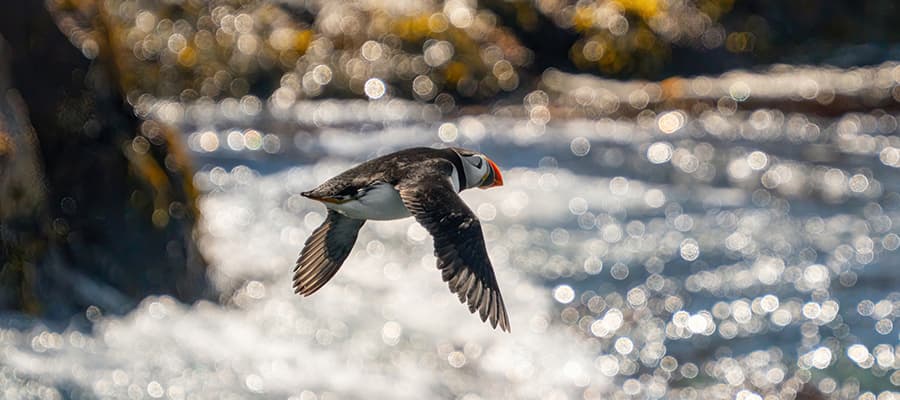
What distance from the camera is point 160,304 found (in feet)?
28.1

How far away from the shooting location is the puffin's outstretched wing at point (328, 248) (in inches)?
200

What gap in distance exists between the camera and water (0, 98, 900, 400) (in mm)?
8125

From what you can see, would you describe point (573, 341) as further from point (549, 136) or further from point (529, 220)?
point (549, 136)

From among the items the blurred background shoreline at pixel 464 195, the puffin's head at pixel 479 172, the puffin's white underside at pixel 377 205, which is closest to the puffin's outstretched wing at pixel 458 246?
the puffin's white underside at pixel 377 205

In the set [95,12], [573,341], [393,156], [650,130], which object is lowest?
[650,130]

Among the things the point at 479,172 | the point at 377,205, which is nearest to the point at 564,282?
the point at 479,172

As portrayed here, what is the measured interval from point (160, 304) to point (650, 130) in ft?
24.5

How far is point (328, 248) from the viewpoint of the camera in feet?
16.9

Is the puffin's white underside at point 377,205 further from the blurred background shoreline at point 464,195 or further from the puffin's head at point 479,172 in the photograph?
the blurred background shoreline at point 464,195

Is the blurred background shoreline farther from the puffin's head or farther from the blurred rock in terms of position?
the puffin's head

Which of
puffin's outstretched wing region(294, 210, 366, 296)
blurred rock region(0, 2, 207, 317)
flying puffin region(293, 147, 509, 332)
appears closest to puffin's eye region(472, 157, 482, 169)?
flying puffin region(293, 147, 509, 332)

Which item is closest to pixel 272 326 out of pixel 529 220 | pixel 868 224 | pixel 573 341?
pixel 573 341

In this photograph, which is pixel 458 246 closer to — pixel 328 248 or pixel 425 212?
pixel 425 212

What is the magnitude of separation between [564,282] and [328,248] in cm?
509
